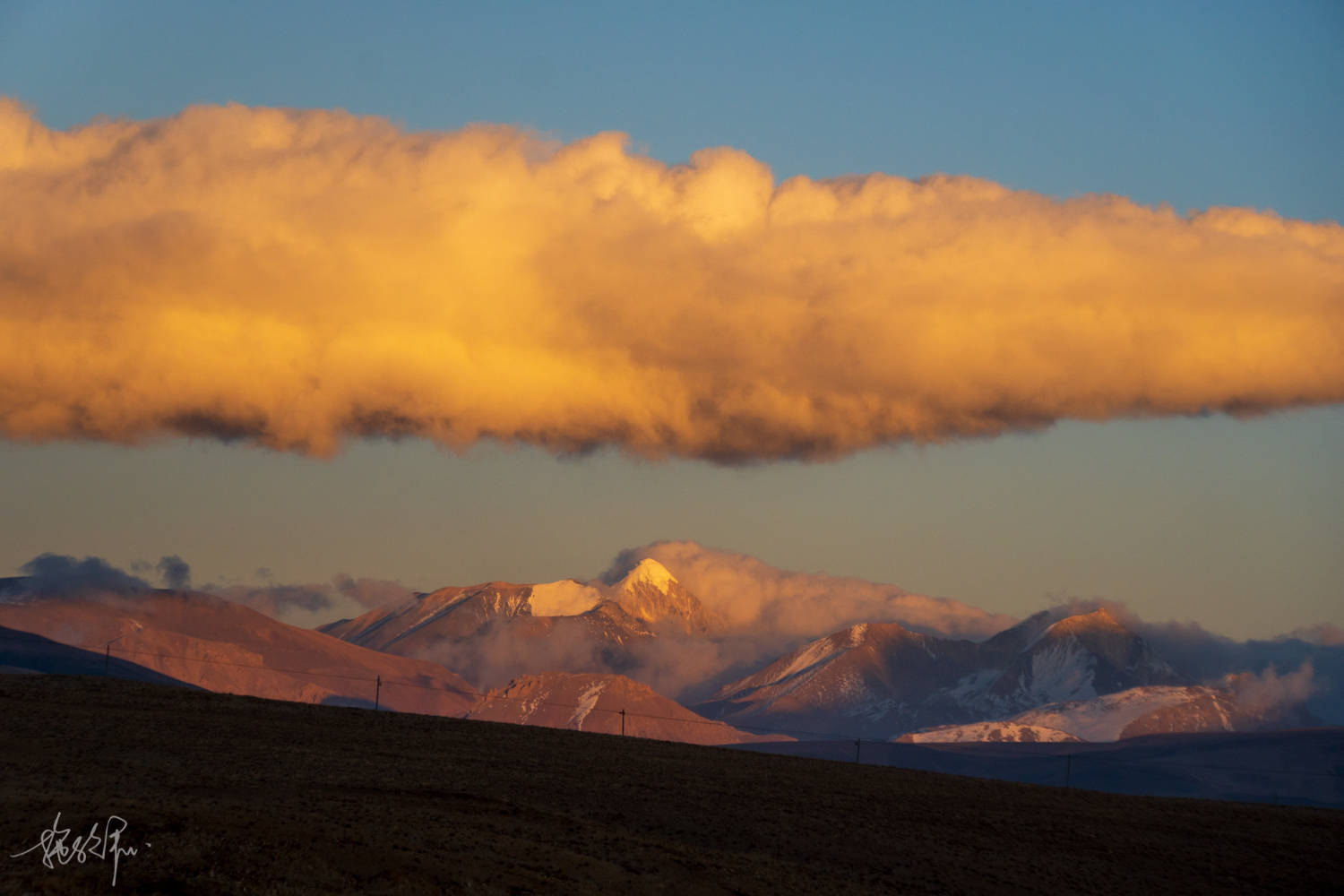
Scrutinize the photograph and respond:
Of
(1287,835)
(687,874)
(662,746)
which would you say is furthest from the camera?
(662,746)

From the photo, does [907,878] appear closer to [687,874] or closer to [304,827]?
[687,874]

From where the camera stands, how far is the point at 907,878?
70812 millimetres

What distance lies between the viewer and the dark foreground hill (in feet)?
170

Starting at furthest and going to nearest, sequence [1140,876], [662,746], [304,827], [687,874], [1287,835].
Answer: [662,746]
[1287,835]
[1140,876]
[687,874]
[304,827]

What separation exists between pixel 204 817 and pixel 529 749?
44.2 metres

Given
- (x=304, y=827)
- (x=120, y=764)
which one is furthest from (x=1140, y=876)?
(x=120, y=764)

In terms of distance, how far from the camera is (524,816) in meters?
69.9
